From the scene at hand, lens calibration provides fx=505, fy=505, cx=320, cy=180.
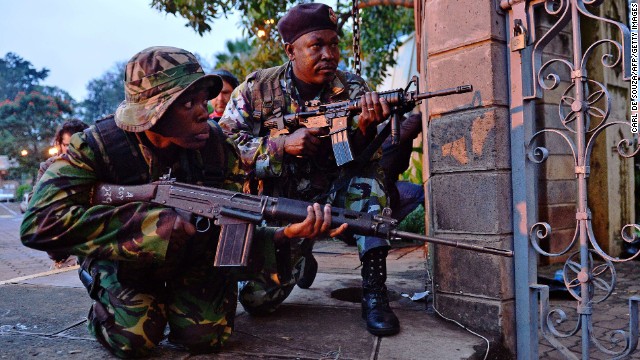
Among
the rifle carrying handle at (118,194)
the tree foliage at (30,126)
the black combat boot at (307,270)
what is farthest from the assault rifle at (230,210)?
the tree foliage at (30,126)

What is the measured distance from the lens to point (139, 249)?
2.00 metres

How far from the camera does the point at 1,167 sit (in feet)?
124

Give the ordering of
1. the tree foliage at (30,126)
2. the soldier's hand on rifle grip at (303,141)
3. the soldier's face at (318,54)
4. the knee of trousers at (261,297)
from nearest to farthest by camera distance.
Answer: the knee of trousers at (261,297) → the soldier's hand on rifle grip at (303,141) → the soldier's face at (318,54) → the tree foliage at (30,126)

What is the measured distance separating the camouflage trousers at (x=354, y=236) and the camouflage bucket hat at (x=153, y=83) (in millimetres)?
949

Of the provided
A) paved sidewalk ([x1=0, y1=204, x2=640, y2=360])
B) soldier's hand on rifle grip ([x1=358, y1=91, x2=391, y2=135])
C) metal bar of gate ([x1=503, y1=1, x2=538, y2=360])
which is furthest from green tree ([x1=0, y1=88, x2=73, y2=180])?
metal bar of gate ([x1=503, y1=1, x2=538, y2=360])

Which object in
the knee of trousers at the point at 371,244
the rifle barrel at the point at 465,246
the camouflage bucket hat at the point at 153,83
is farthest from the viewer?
the knee of trousers at the point at 371,244

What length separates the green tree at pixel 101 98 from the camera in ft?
196

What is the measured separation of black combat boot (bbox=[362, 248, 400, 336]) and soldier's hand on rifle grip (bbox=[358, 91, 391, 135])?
0.68 metres

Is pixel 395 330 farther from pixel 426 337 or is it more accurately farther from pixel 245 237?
pixel 245 237

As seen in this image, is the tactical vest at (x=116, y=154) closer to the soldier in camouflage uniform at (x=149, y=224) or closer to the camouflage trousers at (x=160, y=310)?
the soldier in camouflage uniform at (x=149, y=224)

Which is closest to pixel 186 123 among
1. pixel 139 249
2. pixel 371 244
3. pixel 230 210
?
pixel 230 210

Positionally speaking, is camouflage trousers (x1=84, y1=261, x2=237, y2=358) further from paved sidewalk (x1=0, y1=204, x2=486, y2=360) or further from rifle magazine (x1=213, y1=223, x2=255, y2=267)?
rifle magazine (x1=213, y1=223, x2=255, y2=267)

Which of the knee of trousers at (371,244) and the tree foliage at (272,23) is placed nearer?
the knee of trousers at (371,244)

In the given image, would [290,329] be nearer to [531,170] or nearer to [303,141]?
[303,141]
